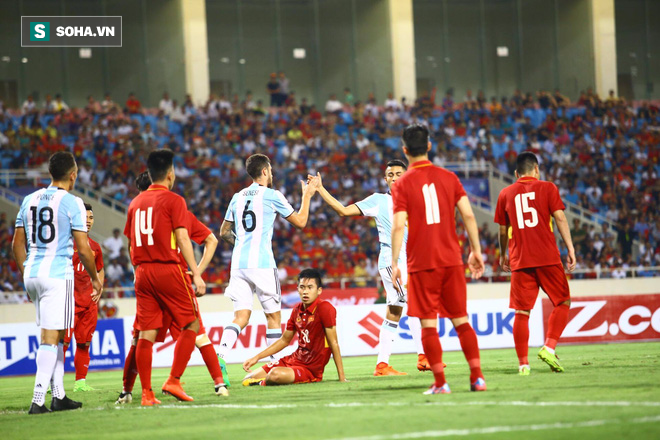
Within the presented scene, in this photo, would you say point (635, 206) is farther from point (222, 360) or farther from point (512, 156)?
point (222, 360)

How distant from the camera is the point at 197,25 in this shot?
32.9 metres

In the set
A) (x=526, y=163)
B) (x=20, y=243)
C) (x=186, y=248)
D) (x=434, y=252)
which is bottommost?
(x=434, y=252)

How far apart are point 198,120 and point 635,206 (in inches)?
583

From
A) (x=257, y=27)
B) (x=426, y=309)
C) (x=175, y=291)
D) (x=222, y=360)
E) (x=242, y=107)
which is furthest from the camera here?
(x=257, y=27)

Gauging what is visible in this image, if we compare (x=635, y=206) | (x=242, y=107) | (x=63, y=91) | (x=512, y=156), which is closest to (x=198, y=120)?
(x=242, y=107)

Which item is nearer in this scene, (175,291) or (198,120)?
(175,291)

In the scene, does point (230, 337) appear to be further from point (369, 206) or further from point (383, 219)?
point (383, 219)

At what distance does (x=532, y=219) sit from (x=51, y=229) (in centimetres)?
518

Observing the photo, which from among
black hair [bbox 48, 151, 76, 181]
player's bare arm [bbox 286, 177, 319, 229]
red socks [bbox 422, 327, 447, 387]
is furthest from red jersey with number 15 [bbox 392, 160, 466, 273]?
black hair [bbox 48, 151, 76, 181]

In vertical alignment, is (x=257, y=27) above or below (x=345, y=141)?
above

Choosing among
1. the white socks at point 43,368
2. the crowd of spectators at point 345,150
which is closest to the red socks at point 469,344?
the white socks at point 43,368

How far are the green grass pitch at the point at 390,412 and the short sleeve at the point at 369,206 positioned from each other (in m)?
2.17

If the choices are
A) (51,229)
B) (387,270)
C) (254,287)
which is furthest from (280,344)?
(51,229)

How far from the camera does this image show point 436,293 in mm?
7609
